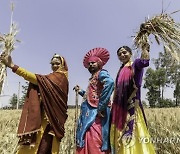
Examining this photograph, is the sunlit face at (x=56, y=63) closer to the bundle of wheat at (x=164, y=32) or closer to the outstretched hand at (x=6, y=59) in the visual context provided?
the outstretched hand at (x=6, y=59)

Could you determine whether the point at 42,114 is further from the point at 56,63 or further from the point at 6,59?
the point at 6,59

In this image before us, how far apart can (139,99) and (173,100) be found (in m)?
51.8

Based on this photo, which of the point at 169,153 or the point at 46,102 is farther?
the point at 169,153

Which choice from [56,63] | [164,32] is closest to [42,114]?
[56,63]

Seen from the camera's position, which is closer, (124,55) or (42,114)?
(42,114)

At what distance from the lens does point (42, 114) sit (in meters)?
4.33

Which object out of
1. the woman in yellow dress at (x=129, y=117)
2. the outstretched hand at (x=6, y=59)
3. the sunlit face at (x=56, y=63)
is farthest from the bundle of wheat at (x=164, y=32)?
the outstretched hand at (x=6, y=59)

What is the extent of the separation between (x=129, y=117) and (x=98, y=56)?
915 mm

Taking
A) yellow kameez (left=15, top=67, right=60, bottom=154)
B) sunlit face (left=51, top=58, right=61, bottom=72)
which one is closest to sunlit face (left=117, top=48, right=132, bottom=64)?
sunlit face (left=51, top=58, right=61, bottom=72)

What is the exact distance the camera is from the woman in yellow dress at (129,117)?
418 centimetres

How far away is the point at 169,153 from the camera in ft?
17.6

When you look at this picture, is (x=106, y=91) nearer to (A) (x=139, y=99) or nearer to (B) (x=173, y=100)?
(A) (x=139, y=99)

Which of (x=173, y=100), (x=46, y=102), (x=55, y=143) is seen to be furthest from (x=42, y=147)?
(x=173, y=100)

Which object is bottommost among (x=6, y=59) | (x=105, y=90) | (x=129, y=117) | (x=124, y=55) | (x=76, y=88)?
(x=129, y=117)
